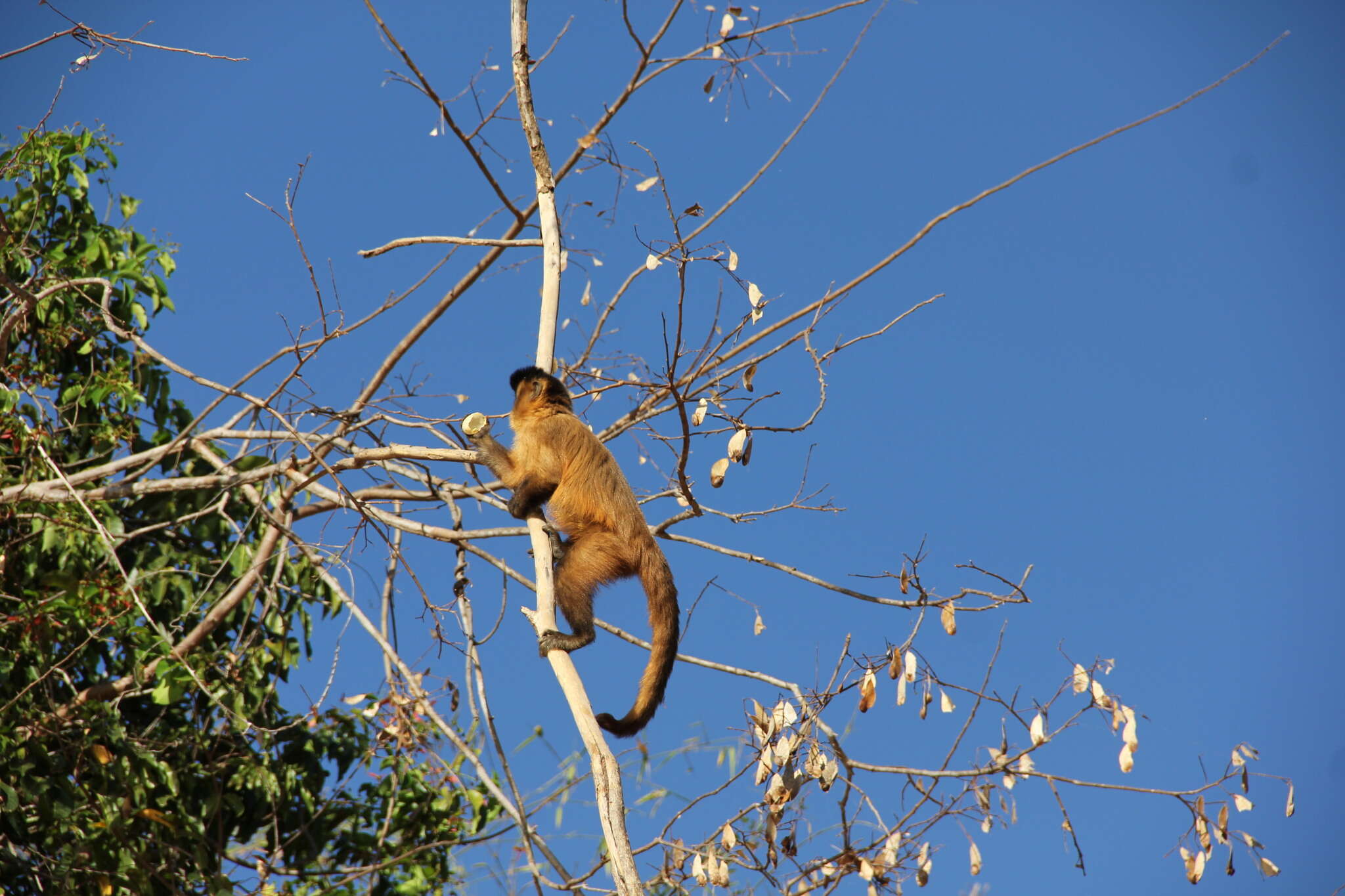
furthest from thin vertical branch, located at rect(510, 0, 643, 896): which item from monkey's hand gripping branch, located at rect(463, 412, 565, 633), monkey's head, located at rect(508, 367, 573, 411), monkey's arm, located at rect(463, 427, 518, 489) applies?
monkey's head, located at rect(508, 367, 573, 411)

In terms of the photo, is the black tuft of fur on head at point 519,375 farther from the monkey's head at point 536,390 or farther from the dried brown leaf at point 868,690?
the dried brown leaf at point 868,690

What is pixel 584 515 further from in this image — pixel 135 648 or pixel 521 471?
pixel 135 648

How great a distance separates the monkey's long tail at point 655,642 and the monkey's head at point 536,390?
45.6 inches

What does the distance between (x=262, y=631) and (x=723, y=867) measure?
4184mm

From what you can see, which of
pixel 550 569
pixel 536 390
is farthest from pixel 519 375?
pixel 550 569

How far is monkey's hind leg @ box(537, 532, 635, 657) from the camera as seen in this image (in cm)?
571

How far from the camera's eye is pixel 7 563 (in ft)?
21.4

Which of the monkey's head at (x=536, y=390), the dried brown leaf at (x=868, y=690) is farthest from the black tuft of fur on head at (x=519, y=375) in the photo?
the dried brown leaf at (x=868, y=690)

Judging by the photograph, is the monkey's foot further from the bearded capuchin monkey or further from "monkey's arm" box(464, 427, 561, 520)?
"monkey's arm" box(464, 427, 561, 520)

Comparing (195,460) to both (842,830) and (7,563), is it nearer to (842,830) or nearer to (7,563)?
(7,563)

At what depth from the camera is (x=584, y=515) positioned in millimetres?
6152

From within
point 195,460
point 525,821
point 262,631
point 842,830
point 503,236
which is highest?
point 503,236

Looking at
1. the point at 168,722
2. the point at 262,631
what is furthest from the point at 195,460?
the point at 168,722

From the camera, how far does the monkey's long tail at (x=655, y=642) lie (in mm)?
5418
